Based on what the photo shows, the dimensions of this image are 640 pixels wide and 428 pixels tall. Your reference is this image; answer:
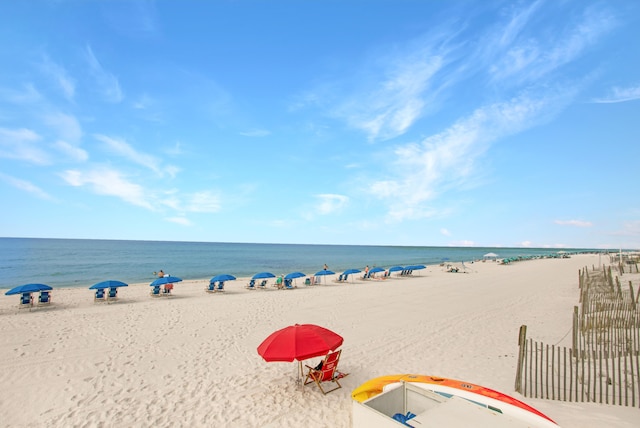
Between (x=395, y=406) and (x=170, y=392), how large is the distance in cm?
479

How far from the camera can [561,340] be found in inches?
393

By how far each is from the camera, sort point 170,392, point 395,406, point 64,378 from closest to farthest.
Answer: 1. point 395,406
2. point 170,392
3. point 64,378

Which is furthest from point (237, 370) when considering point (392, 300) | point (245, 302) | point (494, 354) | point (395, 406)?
point (392, 300)

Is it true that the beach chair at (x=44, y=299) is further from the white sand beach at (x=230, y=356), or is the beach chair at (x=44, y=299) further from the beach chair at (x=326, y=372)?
the beach chair at (x=326, y=372)

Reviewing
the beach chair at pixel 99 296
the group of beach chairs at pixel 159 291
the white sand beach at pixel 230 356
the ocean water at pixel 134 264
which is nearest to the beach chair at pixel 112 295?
the beach chair at pixel 99 296

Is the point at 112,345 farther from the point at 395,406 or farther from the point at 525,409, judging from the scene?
the point at 525,409

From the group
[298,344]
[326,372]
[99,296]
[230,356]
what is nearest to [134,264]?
[99,296]

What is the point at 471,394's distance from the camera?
16.0ft

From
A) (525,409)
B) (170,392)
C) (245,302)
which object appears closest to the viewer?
(525,409)

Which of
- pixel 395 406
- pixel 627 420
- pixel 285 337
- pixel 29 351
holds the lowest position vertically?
pixel 29 351

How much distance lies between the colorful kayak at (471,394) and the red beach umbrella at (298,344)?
40.3 inches

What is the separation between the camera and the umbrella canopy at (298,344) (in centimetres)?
589

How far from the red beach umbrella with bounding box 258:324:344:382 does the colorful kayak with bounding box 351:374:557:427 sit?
1023mm

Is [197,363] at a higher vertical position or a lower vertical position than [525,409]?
lower
